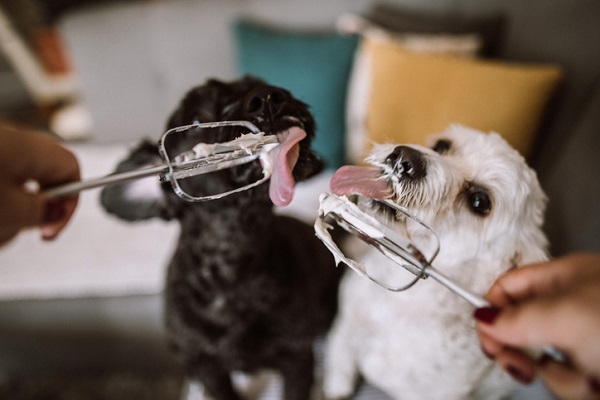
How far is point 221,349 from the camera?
91cm

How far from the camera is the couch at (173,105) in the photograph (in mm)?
812

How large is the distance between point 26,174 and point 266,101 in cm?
38

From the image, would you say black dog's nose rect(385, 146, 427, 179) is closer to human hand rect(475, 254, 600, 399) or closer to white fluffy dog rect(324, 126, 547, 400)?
white fluffy dog rect(324, 126, 547, 400)

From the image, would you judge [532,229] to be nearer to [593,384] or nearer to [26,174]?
[593,384]

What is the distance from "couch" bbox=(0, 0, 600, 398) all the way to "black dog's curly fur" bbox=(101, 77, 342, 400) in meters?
0.21

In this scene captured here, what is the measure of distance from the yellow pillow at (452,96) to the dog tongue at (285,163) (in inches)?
8.2

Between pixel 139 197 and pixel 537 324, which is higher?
pixel 537 324

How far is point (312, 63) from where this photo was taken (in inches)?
46.9

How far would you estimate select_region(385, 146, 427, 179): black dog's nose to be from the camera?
517 millimetres

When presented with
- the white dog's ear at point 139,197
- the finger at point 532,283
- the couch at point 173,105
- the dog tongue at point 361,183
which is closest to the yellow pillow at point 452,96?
the couch at point 173,105

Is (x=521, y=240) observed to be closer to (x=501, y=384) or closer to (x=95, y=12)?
(x=501, y=384)

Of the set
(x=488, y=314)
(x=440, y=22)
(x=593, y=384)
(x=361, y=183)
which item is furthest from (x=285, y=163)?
(x=440, y=22)

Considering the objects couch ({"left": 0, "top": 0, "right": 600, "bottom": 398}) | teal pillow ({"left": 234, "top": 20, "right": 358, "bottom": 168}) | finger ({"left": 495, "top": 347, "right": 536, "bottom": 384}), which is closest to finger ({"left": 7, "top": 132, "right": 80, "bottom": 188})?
couch ({"left": 0, "top": 0, "right": 600, "bottom": 398})

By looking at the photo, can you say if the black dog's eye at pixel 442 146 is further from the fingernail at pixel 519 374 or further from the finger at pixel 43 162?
the finger at pixel 43 162
